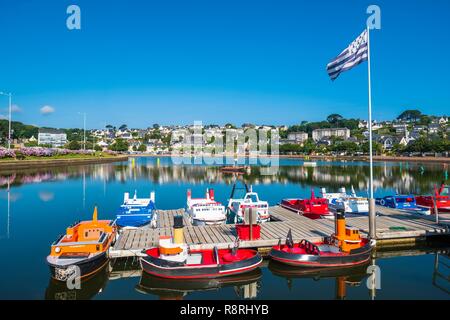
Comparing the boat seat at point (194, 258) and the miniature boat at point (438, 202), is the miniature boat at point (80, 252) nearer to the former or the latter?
the boat seat at point (194, 258)

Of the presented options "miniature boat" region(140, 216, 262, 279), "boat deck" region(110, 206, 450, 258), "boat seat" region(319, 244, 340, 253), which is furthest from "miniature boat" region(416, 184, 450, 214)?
"miniature boat" region(140, 216, 262, 279)

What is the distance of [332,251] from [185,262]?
274 inches

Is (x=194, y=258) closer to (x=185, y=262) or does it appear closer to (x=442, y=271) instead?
(x=185, y=262)

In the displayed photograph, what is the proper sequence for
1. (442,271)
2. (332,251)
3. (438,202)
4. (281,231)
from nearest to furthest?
(442,271) → (332,251) → (281,231) → (438,202)

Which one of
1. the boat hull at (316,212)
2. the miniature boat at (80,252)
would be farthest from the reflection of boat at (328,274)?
the boat hull at (316,212)

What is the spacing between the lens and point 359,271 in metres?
16.1

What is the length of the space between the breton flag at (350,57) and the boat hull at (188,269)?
11.7 meters

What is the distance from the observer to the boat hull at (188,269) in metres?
14.4

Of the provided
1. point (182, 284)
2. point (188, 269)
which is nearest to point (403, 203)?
point (188, 269)

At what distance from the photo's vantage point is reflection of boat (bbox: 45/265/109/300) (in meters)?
13.7

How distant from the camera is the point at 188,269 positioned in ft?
47.1

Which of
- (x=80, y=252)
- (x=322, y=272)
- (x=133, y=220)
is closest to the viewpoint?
(x=80, y=252)

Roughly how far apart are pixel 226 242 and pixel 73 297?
24.2ft
